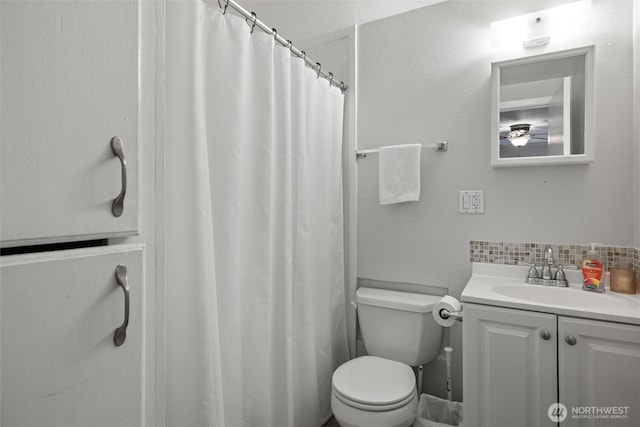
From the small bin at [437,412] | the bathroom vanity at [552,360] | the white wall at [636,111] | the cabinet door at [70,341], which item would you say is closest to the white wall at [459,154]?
the white wall at [636,111]

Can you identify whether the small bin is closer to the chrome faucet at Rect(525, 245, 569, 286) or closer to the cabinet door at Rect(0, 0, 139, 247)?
the chrome faucet at Rect(525, 245, 569, 286)

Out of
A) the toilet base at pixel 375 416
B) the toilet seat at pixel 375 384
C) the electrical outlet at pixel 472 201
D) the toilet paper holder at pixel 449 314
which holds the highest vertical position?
the electrical outlet at pixel 472 201

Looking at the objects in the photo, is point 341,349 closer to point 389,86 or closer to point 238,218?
point 238,218

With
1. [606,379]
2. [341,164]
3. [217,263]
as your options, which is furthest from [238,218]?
→ [606,379]

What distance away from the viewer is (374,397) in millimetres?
1330

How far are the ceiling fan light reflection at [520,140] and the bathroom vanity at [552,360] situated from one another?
2.32 ft

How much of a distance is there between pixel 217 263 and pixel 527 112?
1.60m

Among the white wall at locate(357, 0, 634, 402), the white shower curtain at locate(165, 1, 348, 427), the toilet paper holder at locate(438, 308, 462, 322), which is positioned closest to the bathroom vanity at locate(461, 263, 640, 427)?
the toilet paper holder at locate(438, 308, 462, 322)

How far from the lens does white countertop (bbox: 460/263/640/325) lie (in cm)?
113

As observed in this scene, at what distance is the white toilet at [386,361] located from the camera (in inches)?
51.6

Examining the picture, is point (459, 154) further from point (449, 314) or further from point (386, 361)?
point (386, 361)

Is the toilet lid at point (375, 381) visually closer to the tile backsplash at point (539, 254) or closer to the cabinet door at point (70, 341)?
the tile backsplash at point (539, 254)

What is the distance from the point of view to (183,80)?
3.34ft

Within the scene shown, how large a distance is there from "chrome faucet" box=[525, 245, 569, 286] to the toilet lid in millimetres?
736
